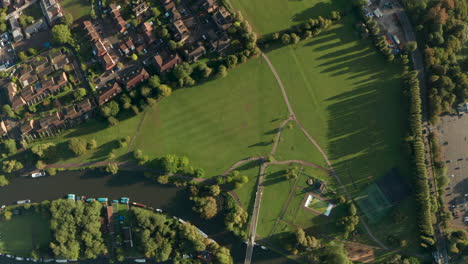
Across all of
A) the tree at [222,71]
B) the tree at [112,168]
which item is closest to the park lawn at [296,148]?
the tree at [222,71]

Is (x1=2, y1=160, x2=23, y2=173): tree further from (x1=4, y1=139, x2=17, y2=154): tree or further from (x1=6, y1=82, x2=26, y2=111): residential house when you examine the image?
(x1=6, y1=82, x2=26, y2=111): residential house

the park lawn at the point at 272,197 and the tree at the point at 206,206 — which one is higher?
the tree at the point at 206,206

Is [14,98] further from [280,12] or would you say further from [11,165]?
[280,12]

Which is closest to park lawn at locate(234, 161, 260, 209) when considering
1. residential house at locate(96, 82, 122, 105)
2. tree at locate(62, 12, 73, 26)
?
residential house at locate(96, 82, 122, 105)

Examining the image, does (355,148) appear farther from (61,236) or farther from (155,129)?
(61,236)

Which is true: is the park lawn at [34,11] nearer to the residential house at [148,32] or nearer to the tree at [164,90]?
the residential house at [148,32]

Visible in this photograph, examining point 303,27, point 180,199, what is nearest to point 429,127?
point 303,27
